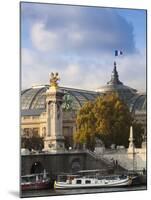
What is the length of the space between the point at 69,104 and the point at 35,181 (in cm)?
70

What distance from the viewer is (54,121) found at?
5.02 metres

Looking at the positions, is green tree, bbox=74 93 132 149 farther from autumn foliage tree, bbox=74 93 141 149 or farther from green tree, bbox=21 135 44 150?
green tree, bbox=21 135 44 150

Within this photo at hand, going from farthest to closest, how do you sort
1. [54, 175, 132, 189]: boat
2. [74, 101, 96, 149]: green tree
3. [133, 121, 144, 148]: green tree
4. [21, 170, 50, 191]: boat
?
[133, 121, 144, 148]: green tree, [74, 101, 96, 149]: green tree, [54, 175, 132, 189]: boat, [21, 170, 50, 191]: boat

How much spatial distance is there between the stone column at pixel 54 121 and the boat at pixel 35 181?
230 millimetres

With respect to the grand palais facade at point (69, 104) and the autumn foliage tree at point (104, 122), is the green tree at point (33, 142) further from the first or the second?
the autumn foliage tree at point (104, 122)

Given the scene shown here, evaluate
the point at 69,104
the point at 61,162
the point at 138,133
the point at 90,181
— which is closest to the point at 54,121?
the point at 69,104

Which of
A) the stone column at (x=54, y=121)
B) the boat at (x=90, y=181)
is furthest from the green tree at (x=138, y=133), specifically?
the stone column at (x=54, y=121)

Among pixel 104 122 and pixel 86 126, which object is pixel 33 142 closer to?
pixel 86 126

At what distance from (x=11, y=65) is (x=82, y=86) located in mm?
655

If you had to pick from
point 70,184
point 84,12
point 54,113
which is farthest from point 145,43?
point 70,184

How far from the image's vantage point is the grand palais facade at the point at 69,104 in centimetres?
488

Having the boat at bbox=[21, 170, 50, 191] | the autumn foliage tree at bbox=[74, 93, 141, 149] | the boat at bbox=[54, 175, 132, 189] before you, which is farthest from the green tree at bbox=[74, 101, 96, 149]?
the boat at bbox=[21, 170, 50, 191]

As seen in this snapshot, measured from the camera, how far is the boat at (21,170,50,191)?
15.9ft

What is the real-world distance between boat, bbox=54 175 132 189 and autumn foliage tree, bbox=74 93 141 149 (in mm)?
272
